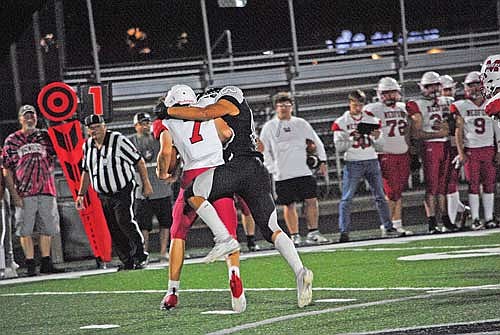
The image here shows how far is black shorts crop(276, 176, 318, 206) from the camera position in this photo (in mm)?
13539

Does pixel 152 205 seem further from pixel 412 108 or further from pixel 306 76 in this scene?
pixel 306 76

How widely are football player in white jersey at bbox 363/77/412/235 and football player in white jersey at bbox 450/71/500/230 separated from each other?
630 mm

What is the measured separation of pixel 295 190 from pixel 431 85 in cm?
201

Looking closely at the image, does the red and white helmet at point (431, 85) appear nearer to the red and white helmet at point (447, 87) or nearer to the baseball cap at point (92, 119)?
the red and white helmet at point (447, 87)

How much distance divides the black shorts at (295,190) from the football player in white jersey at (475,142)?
5.80 ft

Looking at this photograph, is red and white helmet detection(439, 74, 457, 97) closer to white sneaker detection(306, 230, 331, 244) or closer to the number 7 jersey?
white sneaker detection(306, 230, 331, 244)

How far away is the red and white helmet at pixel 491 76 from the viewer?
21.9ft

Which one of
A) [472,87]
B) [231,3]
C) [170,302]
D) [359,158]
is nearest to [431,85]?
[472,87]

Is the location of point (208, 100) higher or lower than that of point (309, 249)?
higher

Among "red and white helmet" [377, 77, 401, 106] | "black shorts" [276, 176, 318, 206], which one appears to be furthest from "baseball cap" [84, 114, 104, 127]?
"red and white helmet" [377, 77, 401, 106]

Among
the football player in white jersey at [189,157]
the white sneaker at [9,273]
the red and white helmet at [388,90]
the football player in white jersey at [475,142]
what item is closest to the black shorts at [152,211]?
the white sneaker at [9,273]

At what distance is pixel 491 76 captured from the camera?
670 centimetres

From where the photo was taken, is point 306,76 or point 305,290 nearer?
point 305,290

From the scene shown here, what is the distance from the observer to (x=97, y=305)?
8.43 m
